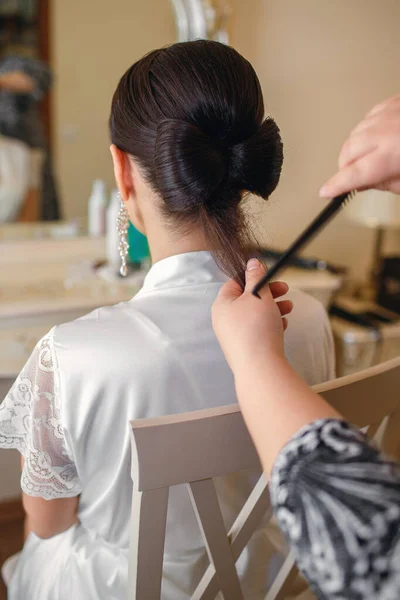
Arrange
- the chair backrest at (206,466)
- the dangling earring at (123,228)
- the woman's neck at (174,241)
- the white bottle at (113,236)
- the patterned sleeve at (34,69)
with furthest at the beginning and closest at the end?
the white bottle at (113,236) < the patterned sleeve at (34,69) < the dangling earring at (123,228) < the woman's neck at (174,241) < the chair backrest at (206,466)

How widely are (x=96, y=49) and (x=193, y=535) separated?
119 cm

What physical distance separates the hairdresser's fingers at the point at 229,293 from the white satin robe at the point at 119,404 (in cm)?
13

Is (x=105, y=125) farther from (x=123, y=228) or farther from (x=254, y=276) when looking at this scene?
(x=254, y=276)

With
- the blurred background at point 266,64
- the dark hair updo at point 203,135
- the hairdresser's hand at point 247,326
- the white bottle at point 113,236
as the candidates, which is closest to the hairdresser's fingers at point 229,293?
the hairdresser's hand at point 247,326

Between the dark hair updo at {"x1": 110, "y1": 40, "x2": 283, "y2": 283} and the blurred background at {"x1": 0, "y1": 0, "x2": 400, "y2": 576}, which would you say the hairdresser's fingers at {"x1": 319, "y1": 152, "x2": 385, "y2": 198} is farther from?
the blurred background at {"x1": 0, "y1": 0, "x2": 400, "y2": 576}

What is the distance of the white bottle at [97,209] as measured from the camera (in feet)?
5.20

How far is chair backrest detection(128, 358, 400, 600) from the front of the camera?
50 cm

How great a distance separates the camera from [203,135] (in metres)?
0.65

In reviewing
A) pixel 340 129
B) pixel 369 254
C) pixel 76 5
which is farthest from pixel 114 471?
pixel 369 254

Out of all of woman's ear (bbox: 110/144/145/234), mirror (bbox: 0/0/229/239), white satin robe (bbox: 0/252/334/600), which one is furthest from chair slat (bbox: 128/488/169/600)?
mirror (bbox: 0/0/229/239)

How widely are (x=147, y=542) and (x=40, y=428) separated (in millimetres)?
204

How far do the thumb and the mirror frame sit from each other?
122 centimetres

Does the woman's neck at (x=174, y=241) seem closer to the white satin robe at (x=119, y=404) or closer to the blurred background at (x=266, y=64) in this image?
the white satin robe at (x=119, y=404)

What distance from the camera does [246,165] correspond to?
683 mm
